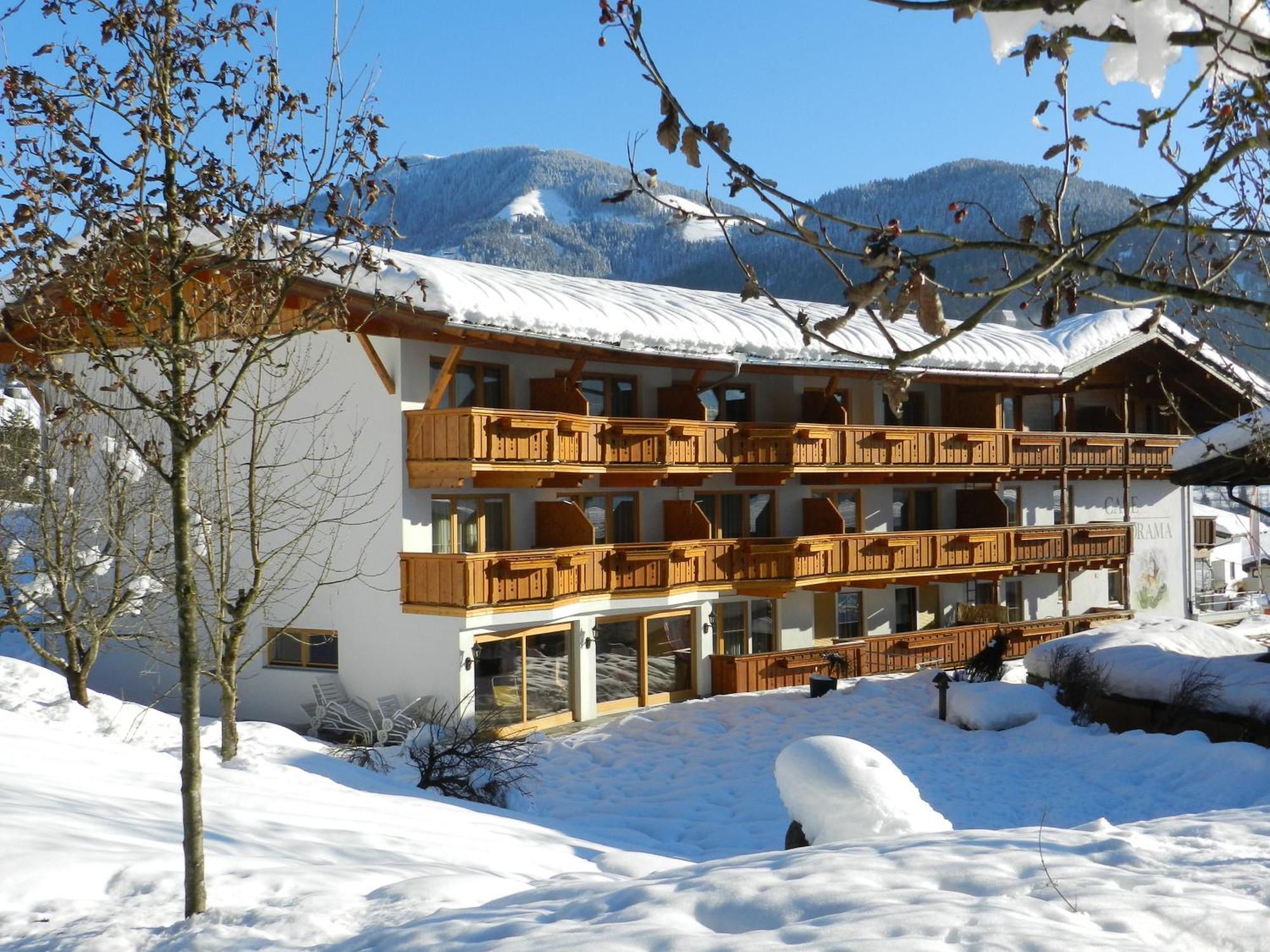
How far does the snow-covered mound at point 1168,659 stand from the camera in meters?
18.0

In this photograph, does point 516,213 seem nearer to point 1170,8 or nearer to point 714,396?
point 714,396

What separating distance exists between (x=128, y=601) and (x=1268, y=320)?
15.3 metres

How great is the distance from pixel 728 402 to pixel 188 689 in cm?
2015

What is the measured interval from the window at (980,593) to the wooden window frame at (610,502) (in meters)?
10.5

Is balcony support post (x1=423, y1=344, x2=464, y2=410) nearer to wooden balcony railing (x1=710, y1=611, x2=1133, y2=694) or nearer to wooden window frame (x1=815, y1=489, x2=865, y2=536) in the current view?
wooden balcony railing (x1=710, y1=611, x2=1133, y2=694)

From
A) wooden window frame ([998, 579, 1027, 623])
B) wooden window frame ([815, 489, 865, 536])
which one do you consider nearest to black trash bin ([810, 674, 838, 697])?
wooden window frame ([815, 489, 865, 536])

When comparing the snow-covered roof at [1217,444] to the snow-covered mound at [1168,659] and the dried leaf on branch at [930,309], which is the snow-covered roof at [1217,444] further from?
the dried leaf on branch at [930,309]

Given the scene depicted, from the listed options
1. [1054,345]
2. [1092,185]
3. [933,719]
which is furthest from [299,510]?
[1092,185]

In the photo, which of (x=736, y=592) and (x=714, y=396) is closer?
(x=736, y=592)

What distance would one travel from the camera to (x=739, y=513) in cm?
2612

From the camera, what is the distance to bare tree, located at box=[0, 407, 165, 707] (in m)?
15.5

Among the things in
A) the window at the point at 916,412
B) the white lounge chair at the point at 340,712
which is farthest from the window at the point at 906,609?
the white lounge chair at the point at 340,712

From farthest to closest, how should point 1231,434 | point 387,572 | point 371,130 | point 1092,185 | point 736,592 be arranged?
point 1092,185 → point 736,592 → point 387,572 → point 1231,434 → point 371,130

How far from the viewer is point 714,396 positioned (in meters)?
25.9
